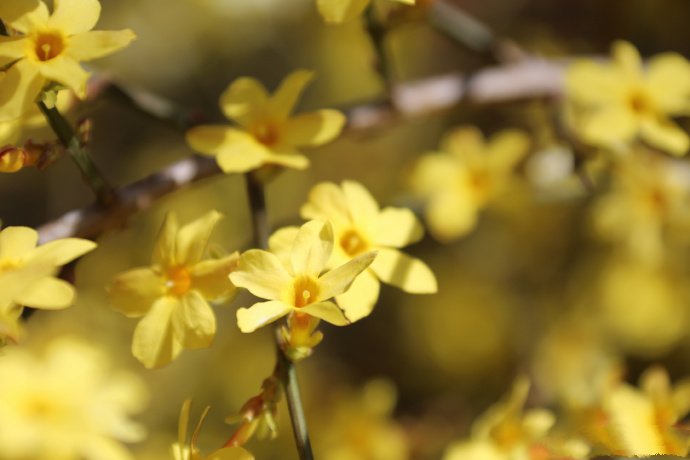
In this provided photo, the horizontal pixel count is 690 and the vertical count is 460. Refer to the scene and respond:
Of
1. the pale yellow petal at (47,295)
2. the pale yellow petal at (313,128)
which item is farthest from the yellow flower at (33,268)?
the pale yellow petal at (313,128)

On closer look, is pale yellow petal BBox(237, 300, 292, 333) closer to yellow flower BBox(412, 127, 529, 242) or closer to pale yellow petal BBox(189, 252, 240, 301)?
pale yellow petal BBox(189, 252, 240, 301)

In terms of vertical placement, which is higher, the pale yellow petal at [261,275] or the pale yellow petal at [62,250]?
the pale yellow petal at [62,250]

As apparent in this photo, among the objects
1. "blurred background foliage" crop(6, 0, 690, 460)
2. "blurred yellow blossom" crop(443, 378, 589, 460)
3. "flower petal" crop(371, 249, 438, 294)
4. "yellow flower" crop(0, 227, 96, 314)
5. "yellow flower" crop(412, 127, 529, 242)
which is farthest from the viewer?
"blurred background foliage" crop(6, 0, 690, 460)

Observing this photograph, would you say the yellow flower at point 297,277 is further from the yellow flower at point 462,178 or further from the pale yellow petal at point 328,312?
the yellow flower at point 462,178

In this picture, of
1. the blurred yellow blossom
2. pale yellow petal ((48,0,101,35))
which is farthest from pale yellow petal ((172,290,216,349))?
the blurred yellow blossom

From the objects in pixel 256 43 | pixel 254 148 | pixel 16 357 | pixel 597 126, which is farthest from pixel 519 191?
pixel 256 43

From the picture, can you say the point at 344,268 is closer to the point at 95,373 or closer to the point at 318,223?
the point at 318,223

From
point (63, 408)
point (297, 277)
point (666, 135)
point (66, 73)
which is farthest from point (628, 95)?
point (63, 408)
